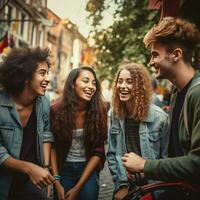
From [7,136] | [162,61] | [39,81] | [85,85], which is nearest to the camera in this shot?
[162,61]

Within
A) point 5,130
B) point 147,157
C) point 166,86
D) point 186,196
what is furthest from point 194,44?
point 166,86

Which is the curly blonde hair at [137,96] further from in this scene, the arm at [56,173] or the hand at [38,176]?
the hand at [38,176]

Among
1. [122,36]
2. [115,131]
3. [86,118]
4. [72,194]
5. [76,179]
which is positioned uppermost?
[122,36]

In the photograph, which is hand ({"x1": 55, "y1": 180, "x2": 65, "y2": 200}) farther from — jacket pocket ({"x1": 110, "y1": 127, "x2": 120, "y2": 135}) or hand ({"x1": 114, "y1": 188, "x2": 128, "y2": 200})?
jacket pocket ({"x1": 110, "y1": 127, "x2": 120, "y2": 135})

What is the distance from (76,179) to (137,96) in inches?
39.7

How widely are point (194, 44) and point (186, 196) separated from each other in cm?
98

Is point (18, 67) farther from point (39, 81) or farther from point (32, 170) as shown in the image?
point (32, 170)

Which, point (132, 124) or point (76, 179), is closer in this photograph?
A: point (132, 124)

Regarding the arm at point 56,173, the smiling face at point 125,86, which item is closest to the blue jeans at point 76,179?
the arm at point 56,173

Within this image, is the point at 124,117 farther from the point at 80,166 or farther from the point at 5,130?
the point at 5,130

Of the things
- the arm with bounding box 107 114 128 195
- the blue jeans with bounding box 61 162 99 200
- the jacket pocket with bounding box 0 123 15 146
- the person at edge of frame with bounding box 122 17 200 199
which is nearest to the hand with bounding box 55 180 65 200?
the blue jeans with bounding box 61 162 99 200

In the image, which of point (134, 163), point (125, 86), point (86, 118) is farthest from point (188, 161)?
point (86, 118)

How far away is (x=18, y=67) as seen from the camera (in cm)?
334

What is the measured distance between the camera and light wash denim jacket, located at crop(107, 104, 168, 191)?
346 cm
